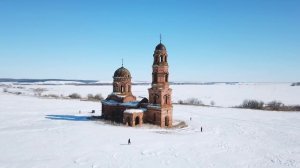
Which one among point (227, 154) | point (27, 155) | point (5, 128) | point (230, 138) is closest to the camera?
point (27, 155)

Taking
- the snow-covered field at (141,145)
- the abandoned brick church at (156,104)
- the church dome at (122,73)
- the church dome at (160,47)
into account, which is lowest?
the snow-covered field at (141,145)

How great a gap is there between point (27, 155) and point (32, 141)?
4766 mm

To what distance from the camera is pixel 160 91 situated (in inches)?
1373

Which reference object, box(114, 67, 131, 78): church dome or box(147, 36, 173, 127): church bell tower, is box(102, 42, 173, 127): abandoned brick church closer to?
box(147, 36, 173, 127): church bell tower

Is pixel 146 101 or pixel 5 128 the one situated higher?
pixel 146 101

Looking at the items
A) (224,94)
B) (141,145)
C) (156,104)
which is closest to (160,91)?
(156,104)

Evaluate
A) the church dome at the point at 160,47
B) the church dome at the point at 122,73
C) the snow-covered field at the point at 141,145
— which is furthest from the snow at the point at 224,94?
the snow-covered field at the point at 141,145

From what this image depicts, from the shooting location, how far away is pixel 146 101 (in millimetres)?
37969

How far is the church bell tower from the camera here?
35.1 meters

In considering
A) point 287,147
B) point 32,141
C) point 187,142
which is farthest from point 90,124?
point 287,147

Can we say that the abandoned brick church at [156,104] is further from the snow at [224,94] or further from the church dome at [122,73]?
the snow at [224,94]

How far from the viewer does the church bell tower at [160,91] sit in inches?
1382

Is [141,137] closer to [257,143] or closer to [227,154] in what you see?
[227,154]

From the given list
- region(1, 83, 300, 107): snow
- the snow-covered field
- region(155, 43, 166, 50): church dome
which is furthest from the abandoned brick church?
region(1, 83, 300, 107): snow
